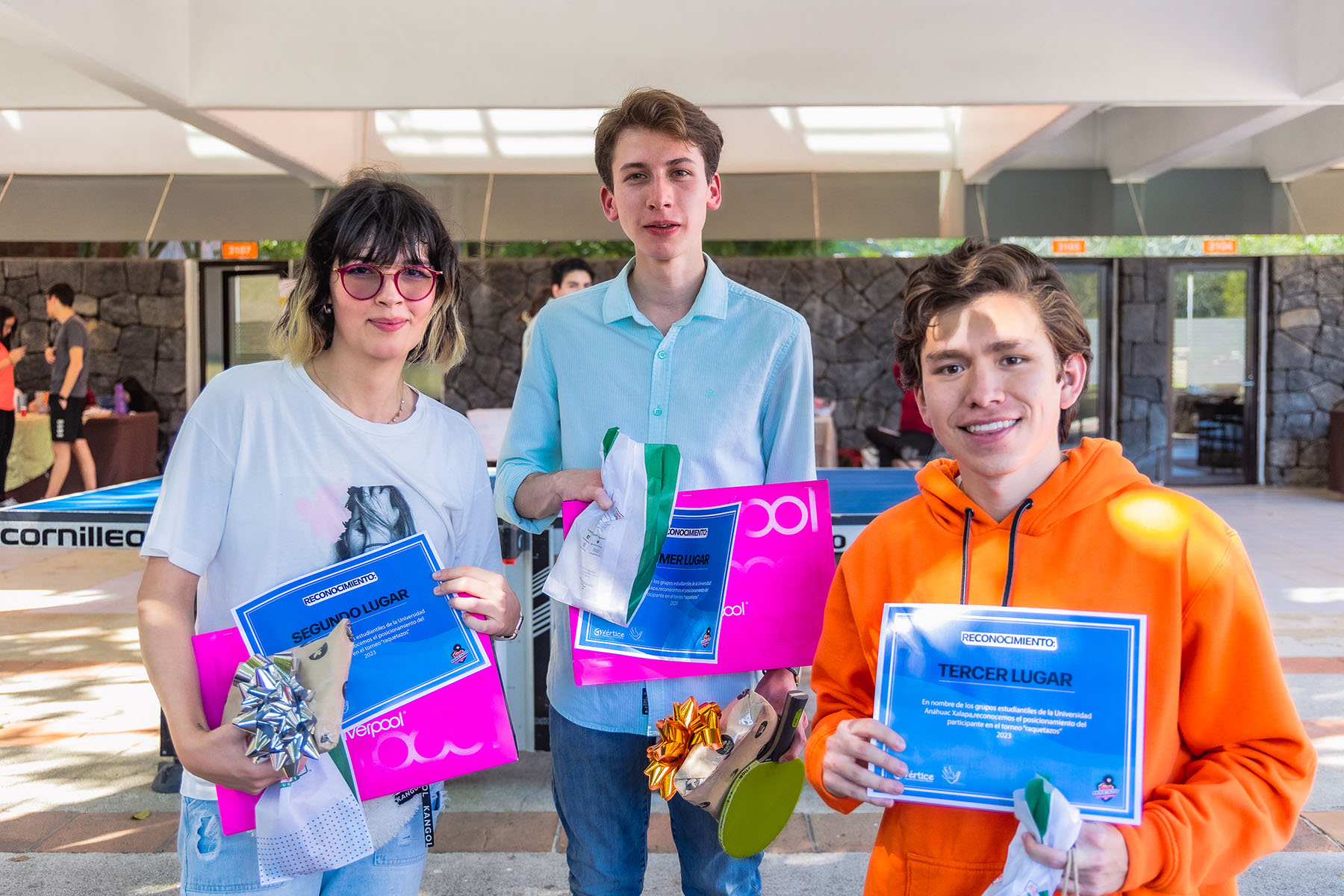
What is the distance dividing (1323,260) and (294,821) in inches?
578

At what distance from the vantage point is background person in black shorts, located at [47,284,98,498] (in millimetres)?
9359

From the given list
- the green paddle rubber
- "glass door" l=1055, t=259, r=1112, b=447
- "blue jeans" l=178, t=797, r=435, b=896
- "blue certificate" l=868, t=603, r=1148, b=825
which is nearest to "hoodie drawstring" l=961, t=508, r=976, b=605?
"blue certificate" l=868, t=603, r=1148, b=825

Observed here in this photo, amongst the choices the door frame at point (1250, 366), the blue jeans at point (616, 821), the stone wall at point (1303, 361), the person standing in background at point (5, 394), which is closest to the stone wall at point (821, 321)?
the door frame at point (1250, 366)

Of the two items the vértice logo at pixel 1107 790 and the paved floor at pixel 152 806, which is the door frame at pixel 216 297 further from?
the vértice logo at pixel 1107 790

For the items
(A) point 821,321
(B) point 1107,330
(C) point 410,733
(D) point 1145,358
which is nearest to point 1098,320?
(B) point 1107,330

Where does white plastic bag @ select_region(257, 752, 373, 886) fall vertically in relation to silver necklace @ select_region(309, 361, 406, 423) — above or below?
below

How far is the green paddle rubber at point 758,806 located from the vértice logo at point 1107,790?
1.61ft

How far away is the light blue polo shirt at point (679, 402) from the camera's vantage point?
181 centimetres

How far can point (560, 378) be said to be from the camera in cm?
191

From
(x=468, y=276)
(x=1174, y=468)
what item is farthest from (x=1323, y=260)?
(x=468, y=276)

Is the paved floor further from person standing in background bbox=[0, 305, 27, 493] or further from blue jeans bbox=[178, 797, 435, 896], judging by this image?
person standing in background bbox=[0, 305, 27, 493]

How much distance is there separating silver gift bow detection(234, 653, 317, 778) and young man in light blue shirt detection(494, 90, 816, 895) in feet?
1.90

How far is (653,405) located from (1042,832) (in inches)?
39.6

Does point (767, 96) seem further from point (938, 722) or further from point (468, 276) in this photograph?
point (938, 722)
